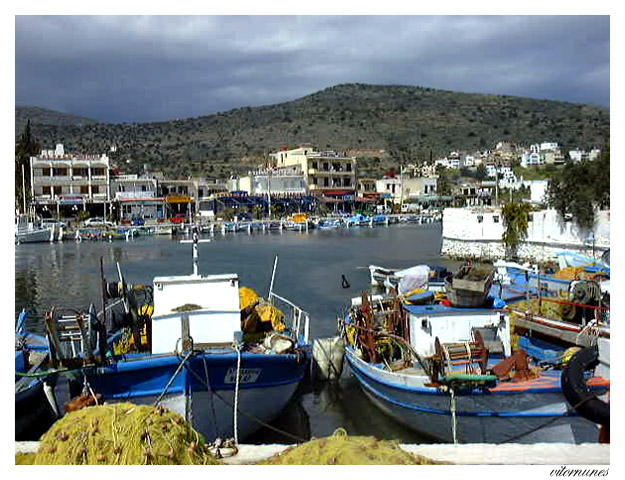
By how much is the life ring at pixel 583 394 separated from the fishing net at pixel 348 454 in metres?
Answer: 2.12

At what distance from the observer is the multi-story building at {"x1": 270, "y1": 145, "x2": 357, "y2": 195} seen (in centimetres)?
8162

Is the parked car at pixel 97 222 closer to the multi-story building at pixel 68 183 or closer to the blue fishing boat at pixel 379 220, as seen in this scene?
the multi-story building at pixel 68 183

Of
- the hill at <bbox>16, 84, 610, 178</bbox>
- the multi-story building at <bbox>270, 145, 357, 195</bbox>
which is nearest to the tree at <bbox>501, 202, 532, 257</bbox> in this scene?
the multi-story building at <bbox>270, 145, 357, 195</bbox>

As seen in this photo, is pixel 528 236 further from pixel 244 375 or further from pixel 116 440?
pixel 116 440

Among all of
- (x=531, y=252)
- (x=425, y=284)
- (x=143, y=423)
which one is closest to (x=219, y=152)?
(x=531, y=252)

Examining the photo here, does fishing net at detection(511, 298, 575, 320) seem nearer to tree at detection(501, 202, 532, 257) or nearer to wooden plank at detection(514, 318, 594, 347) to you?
wooden plank at detection(514, 318, 594, 347)

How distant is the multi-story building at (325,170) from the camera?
268ft

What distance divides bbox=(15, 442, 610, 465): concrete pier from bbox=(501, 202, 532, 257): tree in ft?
93.3

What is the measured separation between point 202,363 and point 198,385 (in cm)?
39

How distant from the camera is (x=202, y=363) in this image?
950cm

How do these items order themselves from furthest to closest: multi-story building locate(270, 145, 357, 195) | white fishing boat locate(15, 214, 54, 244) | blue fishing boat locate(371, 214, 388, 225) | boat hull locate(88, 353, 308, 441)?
multi-story building locate(270, 145, 357, 195), blue fishing boat locate(371, 214, 388, 225), white fishing boat locate(15, 214, 54, 244), boat hull locate(88, 353, 308, 441)

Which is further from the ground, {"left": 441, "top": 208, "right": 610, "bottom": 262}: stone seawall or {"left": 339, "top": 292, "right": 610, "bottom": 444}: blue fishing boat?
{"left": 441, "top": 208, "right": 610, "bottom": 262}: stone seawall

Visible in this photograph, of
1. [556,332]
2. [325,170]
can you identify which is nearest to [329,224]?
[325,170]

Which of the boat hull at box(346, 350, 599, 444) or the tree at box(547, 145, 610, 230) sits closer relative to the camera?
the boat hull at box(346, 350, 599, 444)
